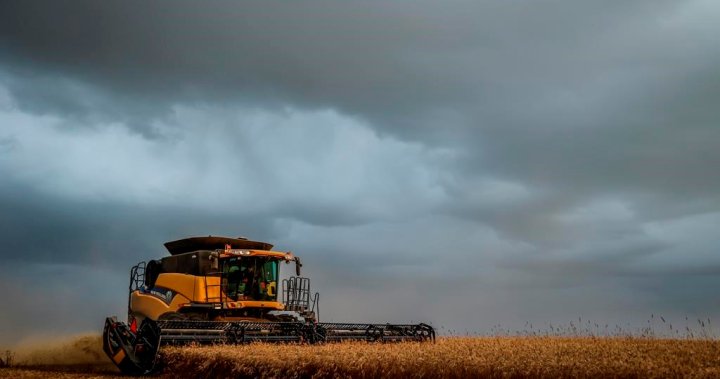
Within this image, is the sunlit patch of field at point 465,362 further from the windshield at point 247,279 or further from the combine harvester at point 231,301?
the windshield at point 247,279

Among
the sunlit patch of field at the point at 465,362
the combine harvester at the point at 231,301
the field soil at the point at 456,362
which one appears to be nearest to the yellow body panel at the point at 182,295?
the combine harvester at the point at 231,301

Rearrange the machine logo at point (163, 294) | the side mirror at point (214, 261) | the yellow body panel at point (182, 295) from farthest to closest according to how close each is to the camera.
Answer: the machine logo at point (163, 294) < the yellow body panel at point (182, 295) < the side mirror at point (214, 261)

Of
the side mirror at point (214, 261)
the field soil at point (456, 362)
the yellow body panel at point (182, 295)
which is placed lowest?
the field soil at point (456, 362)

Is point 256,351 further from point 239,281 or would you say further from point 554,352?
point 239,281

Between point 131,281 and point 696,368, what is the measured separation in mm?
17478

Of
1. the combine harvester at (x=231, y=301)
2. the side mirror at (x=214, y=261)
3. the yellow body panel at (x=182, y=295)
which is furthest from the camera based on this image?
the yellow body panel at (x=182, y=295)

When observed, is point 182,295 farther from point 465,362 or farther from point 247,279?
point 465,362

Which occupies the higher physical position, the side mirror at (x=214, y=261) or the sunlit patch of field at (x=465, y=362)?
the side mirror at (x=214, y=261)

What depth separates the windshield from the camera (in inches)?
703

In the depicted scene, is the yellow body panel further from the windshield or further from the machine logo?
the windshield

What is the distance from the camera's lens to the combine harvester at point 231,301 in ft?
49.1

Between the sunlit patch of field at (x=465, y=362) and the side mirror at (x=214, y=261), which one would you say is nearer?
the sunlit patch of field at (x=465, y=362)

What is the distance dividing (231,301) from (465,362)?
970 cm

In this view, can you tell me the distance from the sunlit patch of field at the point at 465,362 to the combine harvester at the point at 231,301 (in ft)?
9.17
